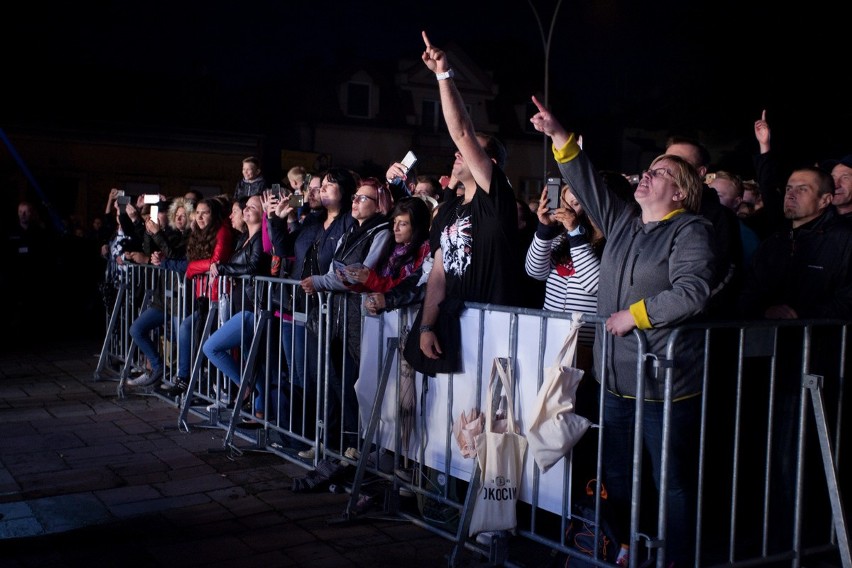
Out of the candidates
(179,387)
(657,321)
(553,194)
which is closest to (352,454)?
(553,194)

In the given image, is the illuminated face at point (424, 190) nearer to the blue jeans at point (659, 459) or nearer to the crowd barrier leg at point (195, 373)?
the crowd barrier leg at point (195, 373)

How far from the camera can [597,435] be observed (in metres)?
4.64

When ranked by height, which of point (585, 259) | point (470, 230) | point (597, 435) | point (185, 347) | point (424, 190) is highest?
point (424, 190)

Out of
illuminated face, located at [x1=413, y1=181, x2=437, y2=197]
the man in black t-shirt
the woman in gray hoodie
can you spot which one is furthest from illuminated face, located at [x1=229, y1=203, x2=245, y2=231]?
the woman in gray hoodie

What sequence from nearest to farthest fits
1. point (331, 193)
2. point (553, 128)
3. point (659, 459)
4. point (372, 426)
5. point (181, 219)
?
point (659, 459) < point (553, 128) < point (372, 426) < point (331, 193) < point (181, 219)

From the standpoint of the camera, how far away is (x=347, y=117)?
41125 mm

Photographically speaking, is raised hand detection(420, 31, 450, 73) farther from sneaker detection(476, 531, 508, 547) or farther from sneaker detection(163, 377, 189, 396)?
sneaker detection(163, 377, 189, 396)

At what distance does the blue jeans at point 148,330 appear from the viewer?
9.32 meters

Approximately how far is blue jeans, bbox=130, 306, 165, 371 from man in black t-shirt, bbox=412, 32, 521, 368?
4913 mm

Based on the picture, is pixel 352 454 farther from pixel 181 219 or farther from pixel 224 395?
pixel 181 219

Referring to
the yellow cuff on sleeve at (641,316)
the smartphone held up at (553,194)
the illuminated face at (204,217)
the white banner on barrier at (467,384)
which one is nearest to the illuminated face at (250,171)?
the illuminated face at (204,217)

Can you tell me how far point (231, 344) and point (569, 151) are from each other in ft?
13.6

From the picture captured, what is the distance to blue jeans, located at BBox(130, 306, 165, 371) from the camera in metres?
9.32

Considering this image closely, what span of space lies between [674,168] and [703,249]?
1.62 ft
